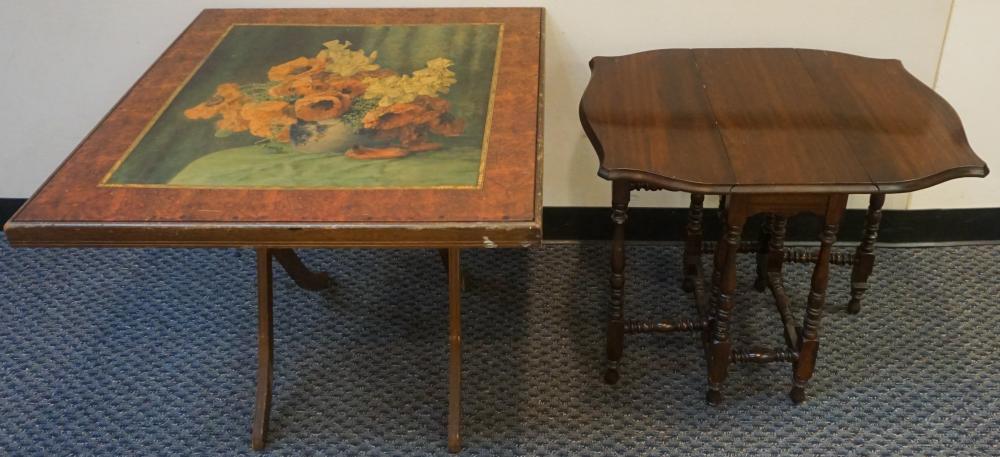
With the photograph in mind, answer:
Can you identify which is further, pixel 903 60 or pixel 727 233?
pixel 903 60

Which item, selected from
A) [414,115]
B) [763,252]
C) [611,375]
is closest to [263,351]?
[414,115]

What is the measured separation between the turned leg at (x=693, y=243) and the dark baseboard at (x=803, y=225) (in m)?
0.23

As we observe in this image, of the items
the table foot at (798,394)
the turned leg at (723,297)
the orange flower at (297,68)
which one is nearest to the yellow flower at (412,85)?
the orange flower at (297,68)

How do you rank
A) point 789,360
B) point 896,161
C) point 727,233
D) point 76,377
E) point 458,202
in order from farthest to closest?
point 76,377 < point 789,360 < point 727,233 < point 896,161 < point 458,202

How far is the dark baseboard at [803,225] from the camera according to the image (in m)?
2.64

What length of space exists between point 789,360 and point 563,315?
59 centimetres

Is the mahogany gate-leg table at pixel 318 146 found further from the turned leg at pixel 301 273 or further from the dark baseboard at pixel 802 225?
the dark baseboard at pixel 802 225

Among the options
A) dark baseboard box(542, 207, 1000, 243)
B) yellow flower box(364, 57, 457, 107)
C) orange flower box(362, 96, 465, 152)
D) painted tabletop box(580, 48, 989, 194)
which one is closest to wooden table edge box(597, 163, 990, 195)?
painted tabletop box(580, 48, 989, 194)

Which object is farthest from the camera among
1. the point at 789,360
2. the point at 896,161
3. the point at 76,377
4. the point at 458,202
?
the point at 76,377

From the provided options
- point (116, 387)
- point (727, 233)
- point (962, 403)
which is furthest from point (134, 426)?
point (962, 403)

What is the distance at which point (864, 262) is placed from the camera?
234cm

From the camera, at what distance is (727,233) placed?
6.15ft

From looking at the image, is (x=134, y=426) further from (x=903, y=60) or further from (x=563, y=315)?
(x=903, y=60)

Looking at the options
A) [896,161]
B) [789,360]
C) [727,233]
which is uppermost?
[896,161]
